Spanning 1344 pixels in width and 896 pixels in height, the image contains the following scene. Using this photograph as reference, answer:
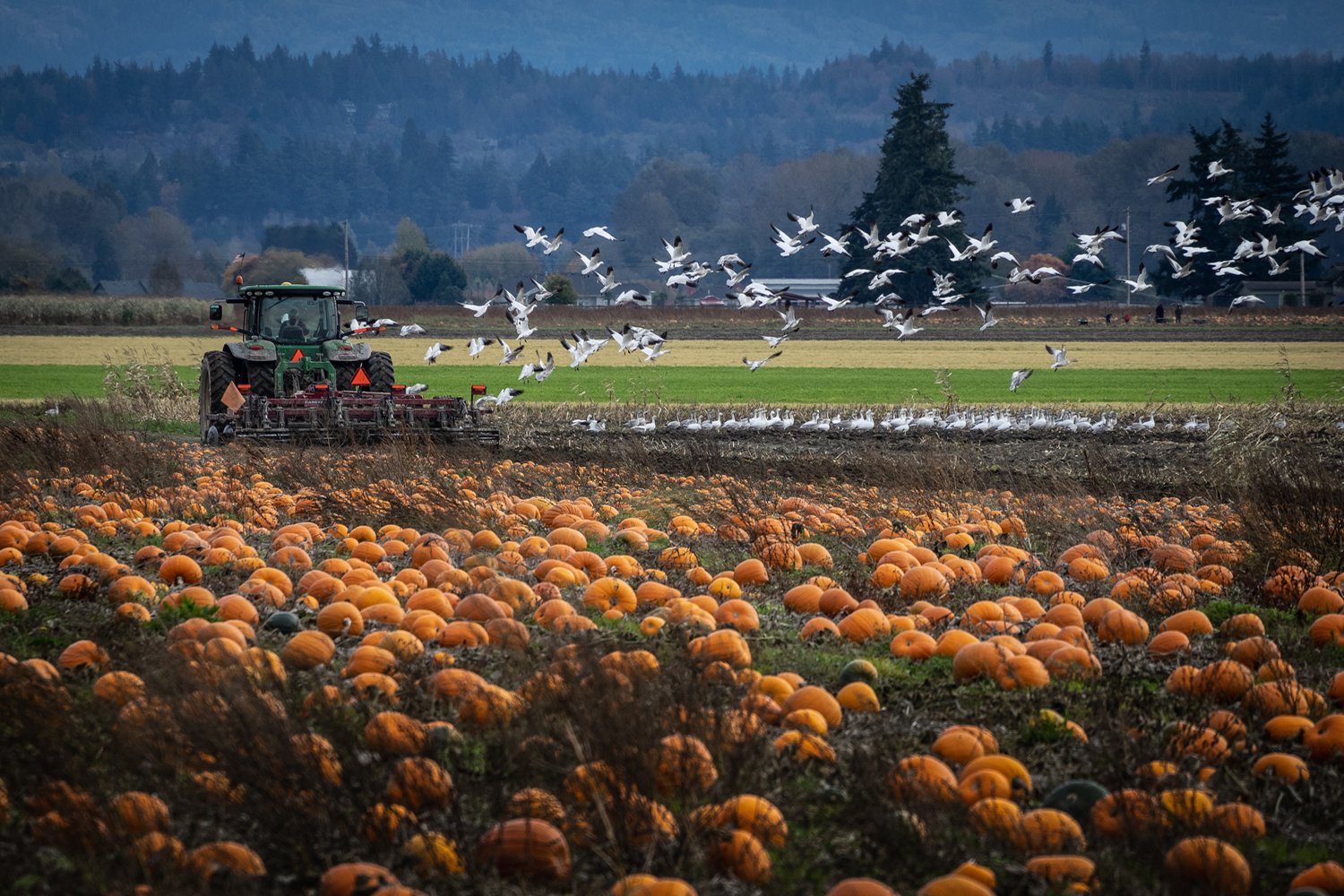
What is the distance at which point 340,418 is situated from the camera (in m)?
18.8

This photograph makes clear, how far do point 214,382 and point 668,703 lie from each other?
1853cm

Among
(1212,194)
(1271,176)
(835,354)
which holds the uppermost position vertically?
(1212,194)

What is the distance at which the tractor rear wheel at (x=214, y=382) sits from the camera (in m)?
21.6

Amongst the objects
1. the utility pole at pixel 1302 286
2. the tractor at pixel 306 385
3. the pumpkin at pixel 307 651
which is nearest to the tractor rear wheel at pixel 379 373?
the tractor at pixel 306 385

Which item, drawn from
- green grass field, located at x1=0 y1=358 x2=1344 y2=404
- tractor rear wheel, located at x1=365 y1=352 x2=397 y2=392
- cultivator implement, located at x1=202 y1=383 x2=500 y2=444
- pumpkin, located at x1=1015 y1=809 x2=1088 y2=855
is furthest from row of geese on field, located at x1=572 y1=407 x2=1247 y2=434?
pumpkin, located at x1=1015 y1=809 x2=1088 y2=855

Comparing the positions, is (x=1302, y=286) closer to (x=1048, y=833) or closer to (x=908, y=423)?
(x=908, y=423)

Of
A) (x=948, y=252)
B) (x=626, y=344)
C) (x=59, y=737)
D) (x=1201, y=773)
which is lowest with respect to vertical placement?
A: (x=1201, y=773)

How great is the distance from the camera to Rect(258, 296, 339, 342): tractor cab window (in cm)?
2302

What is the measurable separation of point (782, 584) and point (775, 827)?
4031mm

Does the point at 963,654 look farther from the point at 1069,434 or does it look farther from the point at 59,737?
the point at 1069,434

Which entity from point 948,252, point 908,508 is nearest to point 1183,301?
point 948,252

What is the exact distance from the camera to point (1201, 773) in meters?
4.64

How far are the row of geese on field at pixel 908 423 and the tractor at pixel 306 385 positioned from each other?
13.7ft

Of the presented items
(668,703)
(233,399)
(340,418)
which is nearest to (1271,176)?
(233,399)
